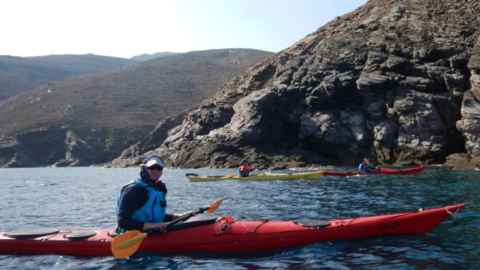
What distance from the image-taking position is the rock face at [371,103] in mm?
44062

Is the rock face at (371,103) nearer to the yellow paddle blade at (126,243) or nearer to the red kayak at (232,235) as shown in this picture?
the red kayak at (232,235)

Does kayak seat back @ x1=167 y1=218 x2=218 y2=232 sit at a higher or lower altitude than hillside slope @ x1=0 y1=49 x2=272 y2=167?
lower

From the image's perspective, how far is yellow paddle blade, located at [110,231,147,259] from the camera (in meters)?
7.51

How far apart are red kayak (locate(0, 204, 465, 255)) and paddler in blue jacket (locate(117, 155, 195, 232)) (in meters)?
0.53

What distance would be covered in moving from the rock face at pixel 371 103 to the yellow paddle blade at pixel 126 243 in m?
40.9

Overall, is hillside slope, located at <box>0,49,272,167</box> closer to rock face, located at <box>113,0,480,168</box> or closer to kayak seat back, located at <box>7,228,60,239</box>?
rock face, located at <box>113,0,480,168</box>

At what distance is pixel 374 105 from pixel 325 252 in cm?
4377

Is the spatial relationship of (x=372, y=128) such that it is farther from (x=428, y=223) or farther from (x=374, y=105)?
(x=428, y=223)

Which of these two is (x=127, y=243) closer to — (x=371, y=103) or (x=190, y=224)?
(x=190, y=224)

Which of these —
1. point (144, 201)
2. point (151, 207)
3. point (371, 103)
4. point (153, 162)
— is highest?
point (371, 103)

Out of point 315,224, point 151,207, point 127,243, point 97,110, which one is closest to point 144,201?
point 151,207

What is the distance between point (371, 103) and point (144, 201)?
45.3m

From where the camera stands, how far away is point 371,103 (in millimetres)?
49062

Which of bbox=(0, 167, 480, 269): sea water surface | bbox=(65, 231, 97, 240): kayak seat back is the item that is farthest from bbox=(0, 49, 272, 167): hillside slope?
bbox=(65, 231, 97, 240): kayak seat back
